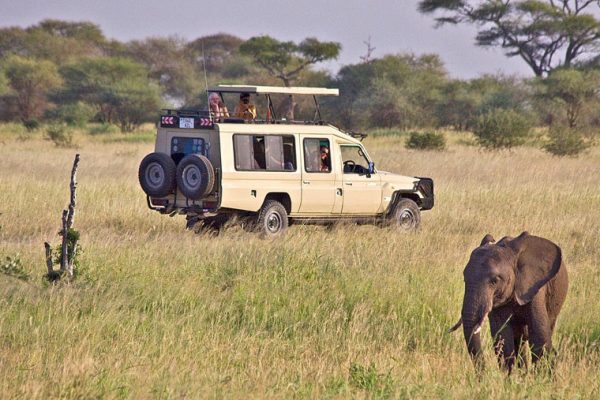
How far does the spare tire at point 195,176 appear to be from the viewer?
536 inches

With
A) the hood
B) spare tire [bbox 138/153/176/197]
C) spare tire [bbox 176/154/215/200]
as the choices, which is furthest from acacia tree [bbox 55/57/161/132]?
spare tire [bbox 176/154/215/200]

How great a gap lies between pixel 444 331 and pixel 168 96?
2733 inches

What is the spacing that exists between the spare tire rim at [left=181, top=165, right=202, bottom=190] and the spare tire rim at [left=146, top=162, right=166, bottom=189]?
34 centimetres

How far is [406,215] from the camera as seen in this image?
1595cm

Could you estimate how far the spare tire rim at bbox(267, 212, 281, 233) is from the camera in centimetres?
1458

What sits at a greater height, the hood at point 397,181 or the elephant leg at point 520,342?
the hood at point 397,181

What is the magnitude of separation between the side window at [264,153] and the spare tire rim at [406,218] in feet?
6.47

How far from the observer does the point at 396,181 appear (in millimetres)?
15930

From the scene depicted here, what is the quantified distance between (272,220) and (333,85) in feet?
161

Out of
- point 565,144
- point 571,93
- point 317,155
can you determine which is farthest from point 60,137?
point 317,155

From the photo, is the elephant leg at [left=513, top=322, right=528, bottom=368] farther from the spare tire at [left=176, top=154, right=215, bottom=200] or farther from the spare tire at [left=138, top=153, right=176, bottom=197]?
the spare tire at [left=138, top=153, right=176, bottom=197]

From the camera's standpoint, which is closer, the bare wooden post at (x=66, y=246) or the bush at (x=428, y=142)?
the bare wooden post at (x=66, y=246)

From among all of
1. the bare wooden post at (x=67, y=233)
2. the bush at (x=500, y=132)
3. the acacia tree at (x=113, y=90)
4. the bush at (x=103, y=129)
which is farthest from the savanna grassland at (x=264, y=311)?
the acacia tree at (x=113, y=90)

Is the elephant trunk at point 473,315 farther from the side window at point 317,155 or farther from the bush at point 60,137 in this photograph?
the bush at point 60,137
